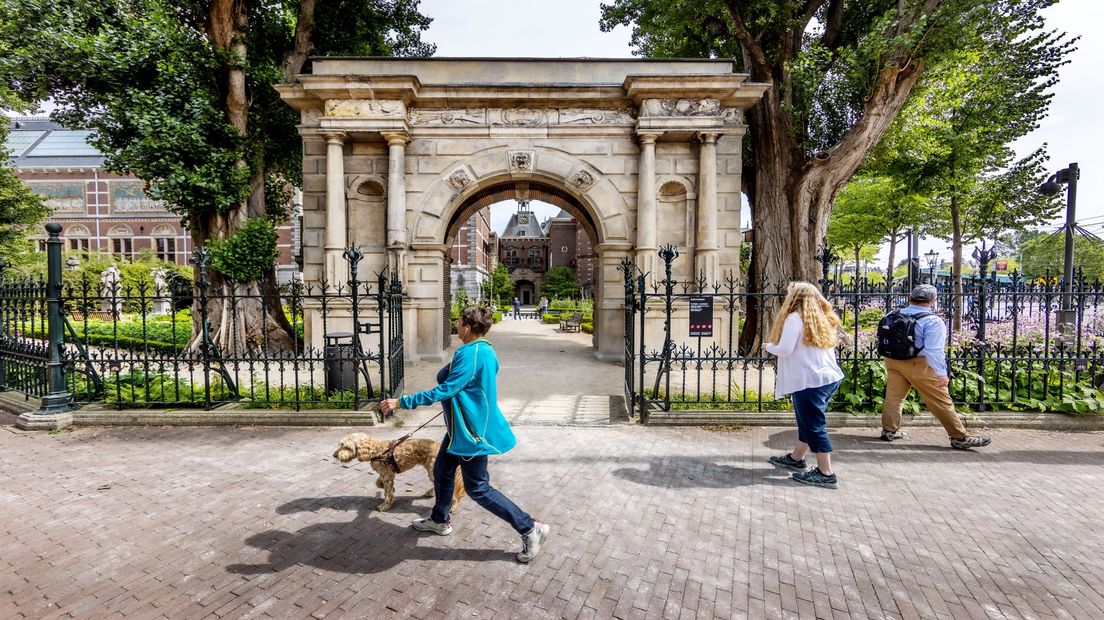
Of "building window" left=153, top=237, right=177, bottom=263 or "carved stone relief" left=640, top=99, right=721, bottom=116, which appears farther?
"building window" left=153, top=237, right=177, bottom=263

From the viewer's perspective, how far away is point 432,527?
141 inches

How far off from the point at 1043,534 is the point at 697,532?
2.53m

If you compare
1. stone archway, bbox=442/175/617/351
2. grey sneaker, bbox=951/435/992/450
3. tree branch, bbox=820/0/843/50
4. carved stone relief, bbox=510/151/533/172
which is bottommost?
grey sneaker, bbox=951/435/992/450

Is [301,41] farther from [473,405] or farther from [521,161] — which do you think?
[473,405]

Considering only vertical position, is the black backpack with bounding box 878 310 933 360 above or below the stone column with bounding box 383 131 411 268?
below

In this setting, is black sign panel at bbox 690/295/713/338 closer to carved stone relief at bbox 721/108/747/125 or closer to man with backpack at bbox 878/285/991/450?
man with backpack at bbox 878/285/991/450

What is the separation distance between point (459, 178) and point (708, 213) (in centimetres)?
593

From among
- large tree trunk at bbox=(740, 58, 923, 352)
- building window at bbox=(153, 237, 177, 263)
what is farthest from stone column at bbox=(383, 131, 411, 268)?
building window at bbox=(153, 237, 177, 263)

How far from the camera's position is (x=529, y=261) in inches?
2544

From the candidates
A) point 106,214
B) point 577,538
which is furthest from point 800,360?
point 106,214

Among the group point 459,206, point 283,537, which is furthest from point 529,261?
point 283,537

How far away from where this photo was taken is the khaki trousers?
5285 mm

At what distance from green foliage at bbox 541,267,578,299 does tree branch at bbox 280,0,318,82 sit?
140ft

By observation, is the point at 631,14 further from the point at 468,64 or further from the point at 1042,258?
the point at 1042,258
